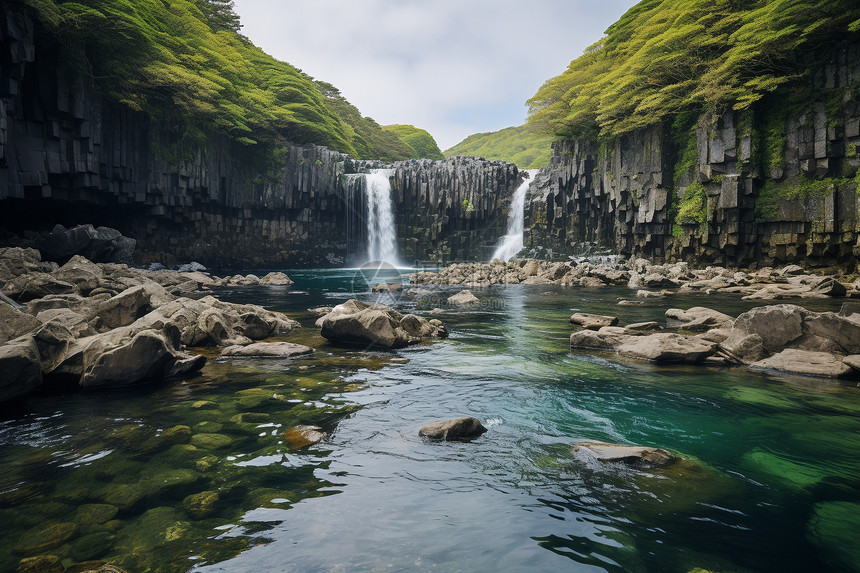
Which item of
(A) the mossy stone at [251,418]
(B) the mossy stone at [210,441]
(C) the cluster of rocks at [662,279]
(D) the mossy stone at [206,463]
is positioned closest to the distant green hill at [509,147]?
(C) the cluster of rocks at [662,279]

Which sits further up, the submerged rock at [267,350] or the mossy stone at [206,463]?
the submerged rock at [267,350]

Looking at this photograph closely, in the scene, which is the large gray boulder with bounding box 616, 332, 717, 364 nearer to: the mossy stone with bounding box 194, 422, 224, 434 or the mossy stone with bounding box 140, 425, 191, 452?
the mossy stone with bounding box 194, 422, 224, 434

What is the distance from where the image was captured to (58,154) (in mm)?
21641

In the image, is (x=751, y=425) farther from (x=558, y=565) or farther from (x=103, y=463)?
(x=103, y=463)

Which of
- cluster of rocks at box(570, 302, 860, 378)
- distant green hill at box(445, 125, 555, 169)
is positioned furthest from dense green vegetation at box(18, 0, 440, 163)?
distant green hill at box(445, 125, 555, 169)

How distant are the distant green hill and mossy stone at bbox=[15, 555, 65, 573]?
7841 cm

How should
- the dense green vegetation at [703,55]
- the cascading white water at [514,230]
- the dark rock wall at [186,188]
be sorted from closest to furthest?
the dense green vegetation at [703,55] < the dark rock wall at [186,188] < the cascading white water at [514,230]

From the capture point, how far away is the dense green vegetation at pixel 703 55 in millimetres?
18844

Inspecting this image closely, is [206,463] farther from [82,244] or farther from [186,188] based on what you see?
[186,188]

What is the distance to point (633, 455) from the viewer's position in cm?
379

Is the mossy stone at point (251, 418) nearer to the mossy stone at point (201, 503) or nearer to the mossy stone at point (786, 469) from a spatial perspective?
the mossy stone at point (201, 503)

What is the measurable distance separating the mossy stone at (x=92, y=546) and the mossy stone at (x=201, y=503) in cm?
44

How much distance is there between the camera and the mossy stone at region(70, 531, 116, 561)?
8.36ft

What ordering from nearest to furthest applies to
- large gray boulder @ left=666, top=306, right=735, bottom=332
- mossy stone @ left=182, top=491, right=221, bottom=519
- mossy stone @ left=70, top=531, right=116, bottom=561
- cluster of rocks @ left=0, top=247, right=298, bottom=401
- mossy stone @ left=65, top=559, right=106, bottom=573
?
mossy stone @ left=65, top=559, right=106, bottom=573, mossy stone @ left=70, top=531, right=116, bottom=561, mossy stone @ left=182, top=491, right=221, bottom=519, cluster of rocks @ left=0, top=247, right=298, bottom=401, large gray boulder @ left=666, top=306, right=735, bottom=332
